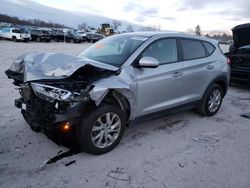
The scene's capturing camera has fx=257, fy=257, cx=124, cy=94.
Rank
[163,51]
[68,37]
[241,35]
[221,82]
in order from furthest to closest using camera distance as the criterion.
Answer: [68,37]
[241,35]
[221,82]
[163,51]

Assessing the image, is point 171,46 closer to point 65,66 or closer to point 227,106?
point 65,66

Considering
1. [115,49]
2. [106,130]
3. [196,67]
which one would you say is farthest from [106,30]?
[106,130]

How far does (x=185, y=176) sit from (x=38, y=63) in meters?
2.55

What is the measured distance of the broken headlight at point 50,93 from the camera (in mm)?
3131

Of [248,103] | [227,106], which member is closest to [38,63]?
[227,106]

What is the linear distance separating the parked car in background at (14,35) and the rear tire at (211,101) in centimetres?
2825

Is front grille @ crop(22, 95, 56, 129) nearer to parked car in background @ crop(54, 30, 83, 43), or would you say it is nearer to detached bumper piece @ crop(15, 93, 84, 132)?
detached bumper piece @ crop(15, 93, 84, 132)

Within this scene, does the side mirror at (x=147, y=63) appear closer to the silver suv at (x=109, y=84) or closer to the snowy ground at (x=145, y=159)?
the silver suv at (x=109, y=84)

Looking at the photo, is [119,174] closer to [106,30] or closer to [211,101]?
[211,101]

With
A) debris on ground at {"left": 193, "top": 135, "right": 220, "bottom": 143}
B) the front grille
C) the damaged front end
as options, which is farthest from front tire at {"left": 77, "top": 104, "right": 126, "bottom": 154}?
debris on ground at {"left": 193, "top": 135, "right": 220, "bottom": 143}

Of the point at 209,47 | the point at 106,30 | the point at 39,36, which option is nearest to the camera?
the point at 209,47

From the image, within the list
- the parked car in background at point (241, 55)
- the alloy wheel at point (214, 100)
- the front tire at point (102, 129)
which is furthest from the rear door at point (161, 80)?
the parked car in background at point (241, 55)

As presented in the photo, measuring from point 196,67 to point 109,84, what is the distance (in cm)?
216

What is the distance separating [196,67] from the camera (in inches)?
191
